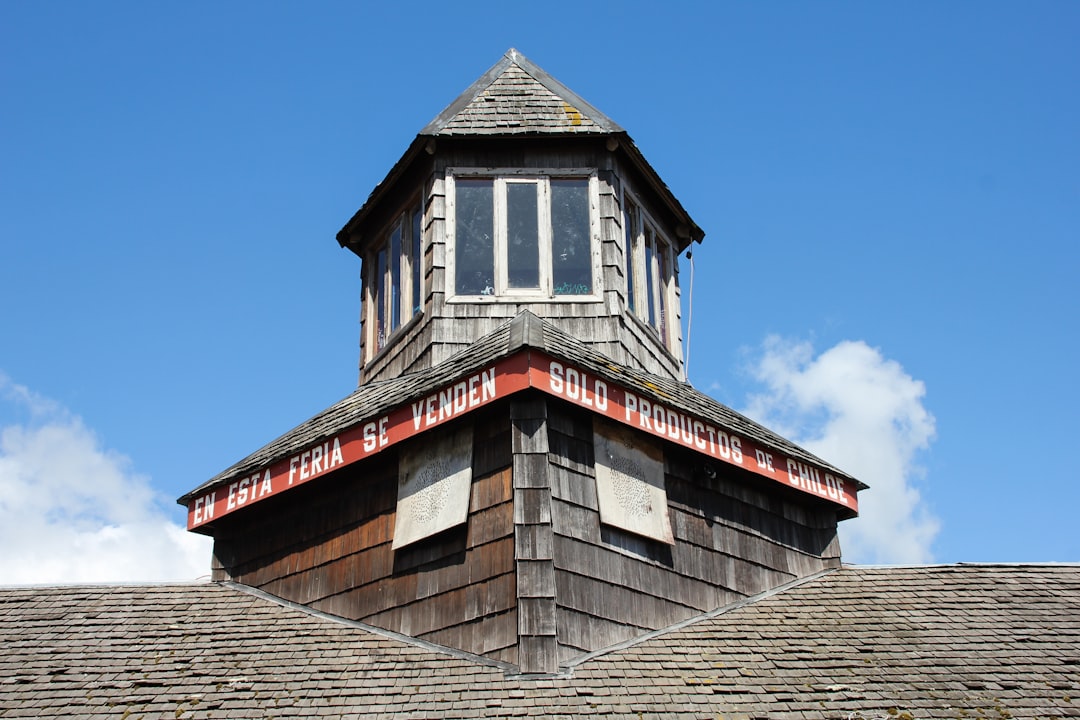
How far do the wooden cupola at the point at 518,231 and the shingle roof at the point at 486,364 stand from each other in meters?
0.42

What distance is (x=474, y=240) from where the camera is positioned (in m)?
14.9

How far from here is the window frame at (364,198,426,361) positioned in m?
15.5

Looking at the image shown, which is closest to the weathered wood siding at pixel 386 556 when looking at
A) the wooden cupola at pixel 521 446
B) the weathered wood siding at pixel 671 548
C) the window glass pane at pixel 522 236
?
the wooden cupola at pixel 521 446

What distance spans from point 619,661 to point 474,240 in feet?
19.7

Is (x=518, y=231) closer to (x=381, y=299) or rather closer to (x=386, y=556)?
(x=381, y=299)

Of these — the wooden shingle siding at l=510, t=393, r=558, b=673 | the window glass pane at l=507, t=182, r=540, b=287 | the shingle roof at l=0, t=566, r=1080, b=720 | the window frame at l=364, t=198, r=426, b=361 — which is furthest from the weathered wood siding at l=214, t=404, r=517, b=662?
the window glass pane at l=507, t=182, r=540, b=287

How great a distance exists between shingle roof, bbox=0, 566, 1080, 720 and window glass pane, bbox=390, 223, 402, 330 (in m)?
4.19

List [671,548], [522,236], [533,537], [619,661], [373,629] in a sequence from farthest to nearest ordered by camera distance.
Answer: [522,236]
[671,548]
[373,629]
[533,537]
[619,661]

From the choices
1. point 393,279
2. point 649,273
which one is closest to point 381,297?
point 393,279

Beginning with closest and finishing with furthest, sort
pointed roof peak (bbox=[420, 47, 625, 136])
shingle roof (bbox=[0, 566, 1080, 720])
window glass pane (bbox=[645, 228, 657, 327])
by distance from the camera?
shingle roof (bbox=[0, 566, 1080, 720]), pointed roof peak (bbox=[420, 47, 625, 136]), window glass pane (bbox=[645, 228, 657, 327])

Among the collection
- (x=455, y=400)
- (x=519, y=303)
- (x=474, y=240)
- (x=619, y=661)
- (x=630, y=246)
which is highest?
(x=630, y=246)

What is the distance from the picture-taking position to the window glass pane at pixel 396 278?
52.1ft

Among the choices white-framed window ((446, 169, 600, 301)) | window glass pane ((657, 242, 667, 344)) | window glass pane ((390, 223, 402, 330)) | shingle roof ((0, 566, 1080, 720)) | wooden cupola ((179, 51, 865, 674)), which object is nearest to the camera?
shingle roof ((0, 566, 1080, 720))

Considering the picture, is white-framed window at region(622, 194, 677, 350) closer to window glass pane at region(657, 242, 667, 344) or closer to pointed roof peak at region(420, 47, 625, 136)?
window glass pane at region(657, 242, 667, 344)
